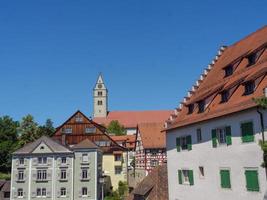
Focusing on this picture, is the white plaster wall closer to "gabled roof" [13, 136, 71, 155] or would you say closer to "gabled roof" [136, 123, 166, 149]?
"gabled roof" [136, 123, 166, 149]

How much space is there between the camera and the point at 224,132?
25.3 meters

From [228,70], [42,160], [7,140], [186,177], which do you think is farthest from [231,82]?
[7,140]

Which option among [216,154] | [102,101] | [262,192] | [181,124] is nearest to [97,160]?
[181,124]

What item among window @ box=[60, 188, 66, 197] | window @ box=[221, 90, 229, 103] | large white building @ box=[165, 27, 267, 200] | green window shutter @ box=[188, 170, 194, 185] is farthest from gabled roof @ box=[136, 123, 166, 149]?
window @ box=[221, 90, 229, 103]

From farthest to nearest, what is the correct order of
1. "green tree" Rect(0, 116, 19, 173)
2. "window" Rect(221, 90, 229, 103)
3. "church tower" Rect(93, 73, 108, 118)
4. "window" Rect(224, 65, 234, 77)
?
"church tower" Rect(93, 73, 108, 118)
"green tree" Rect(0, 116, 19, 173)
"window" Rect(224, 65, 234, 77)
"window" Rect(221, 90, 229, 103)

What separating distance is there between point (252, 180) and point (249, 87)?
597 centimetres

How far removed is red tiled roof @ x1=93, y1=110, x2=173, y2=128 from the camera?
128425mm

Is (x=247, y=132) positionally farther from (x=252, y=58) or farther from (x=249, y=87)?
(x=252, y=58)

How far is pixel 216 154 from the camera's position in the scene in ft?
85.5

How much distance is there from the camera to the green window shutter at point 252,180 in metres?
21.8

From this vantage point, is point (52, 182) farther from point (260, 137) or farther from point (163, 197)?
point (260, 137)

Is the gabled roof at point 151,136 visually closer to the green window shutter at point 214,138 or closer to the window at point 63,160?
the window at point 63,160

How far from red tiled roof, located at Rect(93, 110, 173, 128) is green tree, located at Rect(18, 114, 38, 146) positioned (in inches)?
2303

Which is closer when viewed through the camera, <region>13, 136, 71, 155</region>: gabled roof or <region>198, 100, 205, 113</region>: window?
<region>198, 100, 205, 113</region>: window
